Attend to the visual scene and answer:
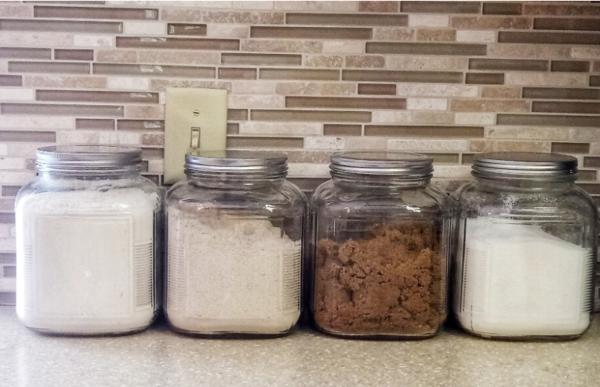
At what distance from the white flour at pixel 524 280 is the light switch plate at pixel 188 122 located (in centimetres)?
45

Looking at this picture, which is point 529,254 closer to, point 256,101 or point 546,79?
point 546,79

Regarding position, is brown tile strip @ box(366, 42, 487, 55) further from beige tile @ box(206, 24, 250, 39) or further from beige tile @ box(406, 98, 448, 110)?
beige tile @ box(206, 24, 250, 39)

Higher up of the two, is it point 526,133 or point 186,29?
point 186,29

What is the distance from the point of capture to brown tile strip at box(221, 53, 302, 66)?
3.61 ft

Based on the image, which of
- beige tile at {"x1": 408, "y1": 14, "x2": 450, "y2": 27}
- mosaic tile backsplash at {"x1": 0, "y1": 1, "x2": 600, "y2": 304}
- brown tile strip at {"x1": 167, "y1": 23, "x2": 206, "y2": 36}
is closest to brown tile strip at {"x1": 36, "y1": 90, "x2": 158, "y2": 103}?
mosaic tile backsplash at {"x1": 0, "y1": 1, "x2": 600, "y2": 304}

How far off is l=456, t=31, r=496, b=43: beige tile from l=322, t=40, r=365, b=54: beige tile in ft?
0.54

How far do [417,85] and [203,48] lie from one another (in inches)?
14.3

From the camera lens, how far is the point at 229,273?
0.94 meters

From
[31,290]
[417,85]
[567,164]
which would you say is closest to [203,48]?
[417,85]

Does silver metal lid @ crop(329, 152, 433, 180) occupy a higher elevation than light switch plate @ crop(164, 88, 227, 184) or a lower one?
lower

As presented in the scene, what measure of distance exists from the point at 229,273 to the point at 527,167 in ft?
1.51

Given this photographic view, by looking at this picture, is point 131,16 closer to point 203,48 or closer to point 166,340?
→ point 203,48

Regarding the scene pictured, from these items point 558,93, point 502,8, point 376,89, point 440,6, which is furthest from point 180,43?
point 558,93

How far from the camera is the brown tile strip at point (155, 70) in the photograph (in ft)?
3.60
